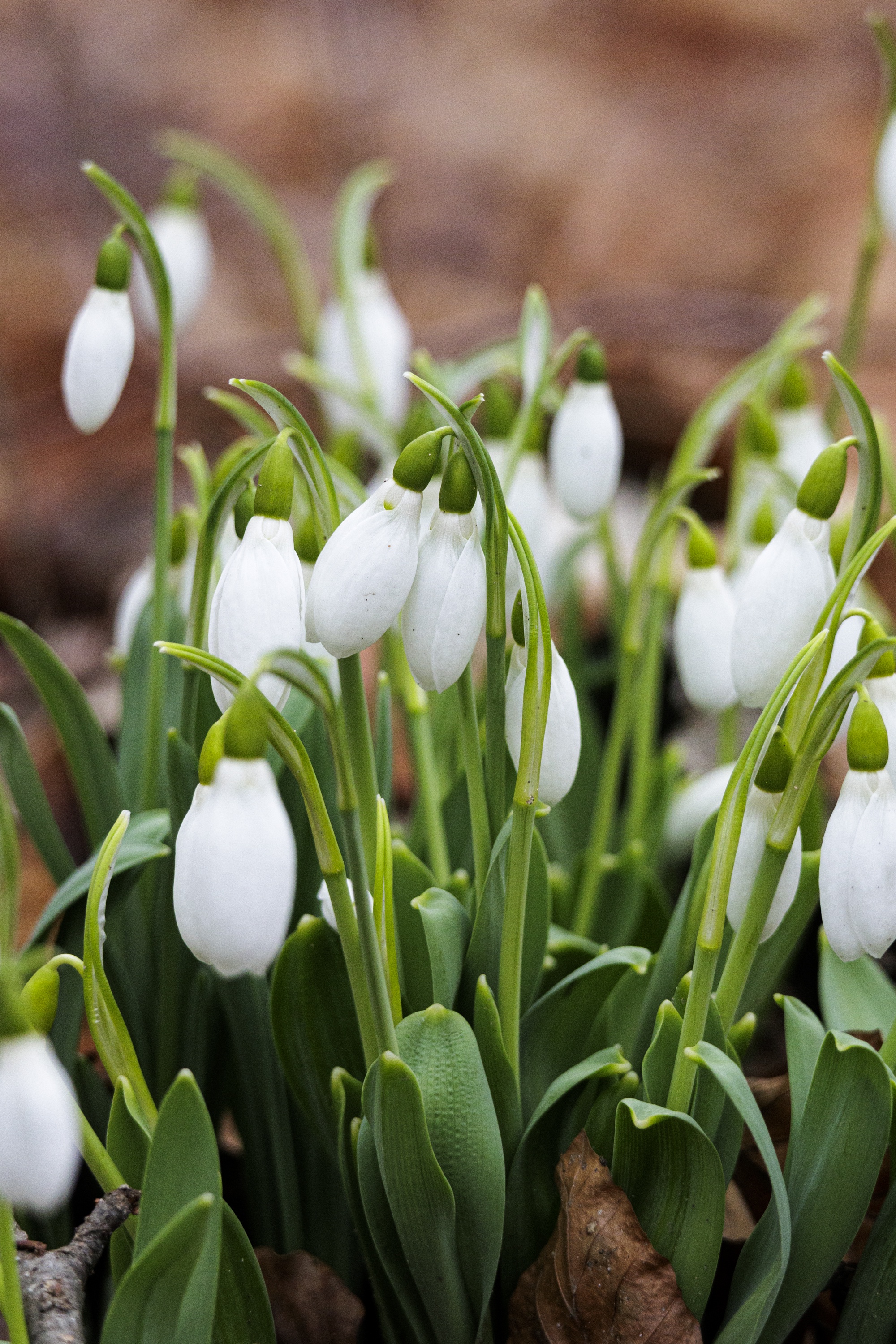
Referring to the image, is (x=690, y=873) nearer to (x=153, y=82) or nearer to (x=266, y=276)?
(x=266, y=276)

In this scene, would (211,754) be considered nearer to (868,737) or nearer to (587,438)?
(868,737)

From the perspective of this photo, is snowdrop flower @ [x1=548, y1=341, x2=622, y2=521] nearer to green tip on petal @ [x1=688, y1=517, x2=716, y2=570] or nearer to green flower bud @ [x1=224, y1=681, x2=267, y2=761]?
green tip on petal @ [x1=688, y1=517, x2=716, y2=570]

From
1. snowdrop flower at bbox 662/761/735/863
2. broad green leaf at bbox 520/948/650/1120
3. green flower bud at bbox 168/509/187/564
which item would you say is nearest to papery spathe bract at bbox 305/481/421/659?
broad green leaf at bbox 520/948/650/1120

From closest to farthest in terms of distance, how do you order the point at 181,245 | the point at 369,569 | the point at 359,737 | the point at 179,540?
the point at 369,569 → the point at 359,737 → the point at 179,540 → the point at 181,245

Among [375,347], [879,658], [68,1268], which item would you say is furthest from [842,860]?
[375,347]

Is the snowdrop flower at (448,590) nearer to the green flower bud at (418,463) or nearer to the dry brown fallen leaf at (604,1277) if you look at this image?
the green flower bud at (418,463)

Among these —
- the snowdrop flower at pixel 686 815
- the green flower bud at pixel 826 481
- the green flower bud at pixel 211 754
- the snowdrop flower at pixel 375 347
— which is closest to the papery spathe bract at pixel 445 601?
the green flower bud at pixel 211 754
